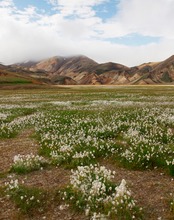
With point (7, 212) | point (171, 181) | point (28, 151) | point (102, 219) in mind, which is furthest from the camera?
point (28, 151)

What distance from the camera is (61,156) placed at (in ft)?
41.1

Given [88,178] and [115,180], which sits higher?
[88,178]

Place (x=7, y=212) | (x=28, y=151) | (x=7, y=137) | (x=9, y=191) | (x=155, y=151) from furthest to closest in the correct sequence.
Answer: (x=7, y=137) → (x=28, y=151) → (x=155, y=151) → (x=9, y=191) → (x=7, y=212)

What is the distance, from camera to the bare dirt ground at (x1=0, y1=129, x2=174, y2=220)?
8164 millimetres

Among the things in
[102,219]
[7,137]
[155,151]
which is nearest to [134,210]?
[102,219]

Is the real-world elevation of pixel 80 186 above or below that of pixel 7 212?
above

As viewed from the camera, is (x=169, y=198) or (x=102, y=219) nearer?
(x=102, y=219)

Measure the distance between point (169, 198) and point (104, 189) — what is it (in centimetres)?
186

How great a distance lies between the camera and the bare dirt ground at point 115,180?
26.8 ft

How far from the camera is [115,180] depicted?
1045cm

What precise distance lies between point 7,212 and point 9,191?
98cm

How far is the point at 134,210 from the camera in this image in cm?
787

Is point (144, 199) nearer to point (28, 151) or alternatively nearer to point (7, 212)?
point (7, 212)

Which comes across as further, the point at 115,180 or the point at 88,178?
the point at 115,180
